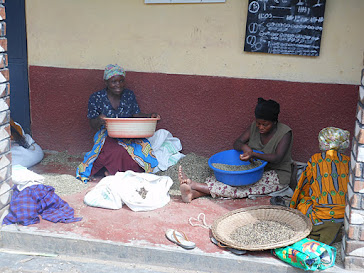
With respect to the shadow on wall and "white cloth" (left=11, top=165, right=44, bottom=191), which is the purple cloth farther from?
the shadow on wall

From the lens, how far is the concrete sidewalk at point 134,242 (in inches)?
133

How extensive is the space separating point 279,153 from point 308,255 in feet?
5.20

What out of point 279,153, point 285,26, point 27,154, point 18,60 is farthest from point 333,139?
point 18,60

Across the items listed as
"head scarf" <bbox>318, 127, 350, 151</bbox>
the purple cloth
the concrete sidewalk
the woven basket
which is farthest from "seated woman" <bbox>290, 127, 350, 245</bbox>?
the purple cloth

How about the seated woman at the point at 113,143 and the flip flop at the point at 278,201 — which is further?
the seated woman at the point at 113,143

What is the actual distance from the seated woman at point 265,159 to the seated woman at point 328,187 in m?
0.76

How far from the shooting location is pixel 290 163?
477cm

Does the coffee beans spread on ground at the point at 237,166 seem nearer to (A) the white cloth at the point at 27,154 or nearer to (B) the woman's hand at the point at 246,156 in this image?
(B) the woman's hand at the point at 246,156

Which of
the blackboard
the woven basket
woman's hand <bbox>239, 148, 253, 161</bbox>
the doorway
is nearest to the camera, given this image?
the woven basket

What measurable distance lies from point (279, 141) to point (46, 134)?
10.4 feet

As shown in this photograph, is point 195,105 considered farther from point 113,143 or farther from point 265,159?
point 265,159

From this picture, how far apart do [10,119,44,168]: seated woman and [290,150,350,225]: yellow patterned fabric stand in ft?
11.1

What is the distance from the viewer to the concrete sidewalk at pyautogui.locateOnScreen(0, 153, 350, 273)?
11.0ft

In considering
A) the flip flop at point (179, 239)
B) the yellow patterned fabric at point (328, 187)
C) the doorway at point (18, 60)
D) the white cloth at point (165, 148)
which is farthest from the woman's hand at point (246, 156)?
the doorway at point (18, 60)
